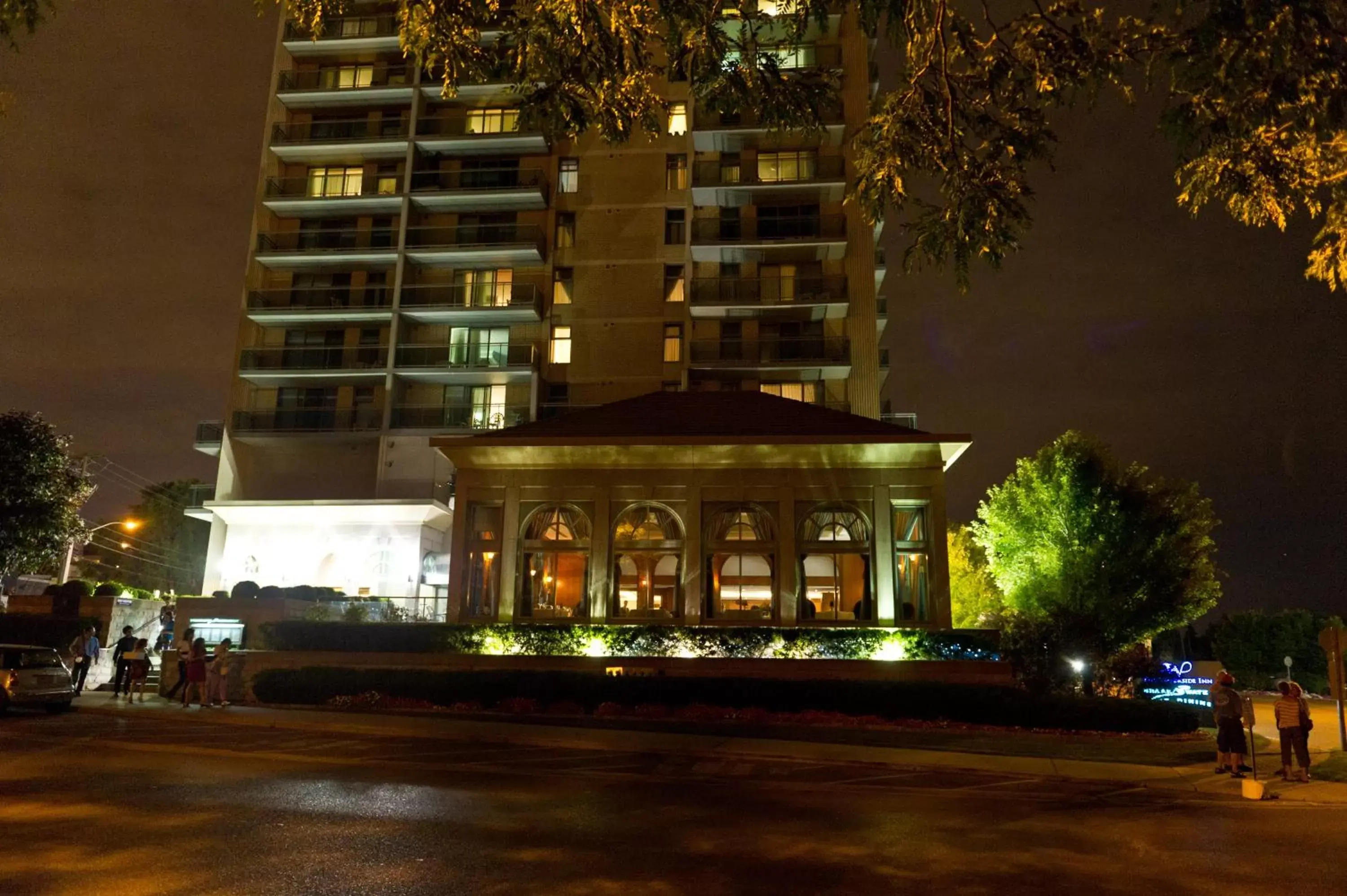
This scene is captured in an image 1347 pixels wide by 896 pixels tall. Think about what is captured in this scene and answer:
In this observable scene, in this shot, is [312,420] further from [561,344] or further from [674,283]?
[674,283]

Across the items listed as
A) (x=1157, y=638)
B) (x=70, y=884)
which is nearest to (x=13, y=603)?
(x=70, y=884)

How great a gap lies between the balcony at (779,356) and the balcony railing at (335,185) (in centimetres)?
1920

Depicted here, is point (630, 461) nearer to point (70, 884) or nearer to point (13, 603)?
point (13, 603)

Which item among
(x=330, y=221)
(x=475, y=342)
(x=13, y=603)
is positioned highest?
(x=330, y=221)

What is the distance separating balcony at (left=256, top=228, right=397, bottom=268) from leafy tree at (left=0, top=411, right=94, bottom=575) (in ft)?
53.6

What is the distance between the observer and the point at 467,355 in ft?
156

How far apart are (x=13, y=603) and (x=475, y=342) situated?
2375 cm

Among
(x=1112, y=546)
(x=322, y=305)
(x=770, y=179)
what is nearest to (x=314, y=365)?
(x=322, y=305)

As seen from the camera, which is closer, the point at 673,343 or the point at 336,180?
the point at 673,343

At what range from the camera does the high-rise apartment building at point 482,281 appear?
46438 millimetres

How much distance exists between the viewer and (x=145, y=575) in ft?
233

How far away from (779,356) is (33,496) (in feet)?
107

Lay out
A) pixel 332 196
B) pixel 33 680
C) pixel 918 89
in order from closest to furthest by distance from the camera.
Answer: pixel 918 89 → pixel 33 680 → pixel 332 196

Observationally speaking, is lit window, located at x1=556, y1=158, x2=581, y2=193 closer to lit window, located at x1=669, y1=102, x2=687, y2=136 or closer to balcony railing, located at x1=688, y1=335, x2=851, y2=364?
lit window, located at x1=669, y1=102, x2=687, y2=136
